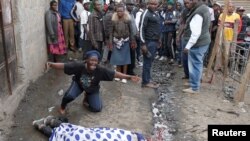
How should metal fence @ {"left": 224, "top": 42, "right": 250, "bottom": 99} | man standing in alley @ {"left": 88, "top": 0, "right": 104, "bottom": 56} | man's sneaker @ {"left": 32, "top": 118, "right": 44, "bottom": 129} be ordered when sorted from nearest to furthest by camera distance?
A: man's sneaker @ {"left": 32, "top": 118, "right": 44, "bottom": 129} < metal fence @ {"left": 224, "top": 42, "right": 250, "bottom": 99} < man standing in alley @ {"left": 88, "top": 0, "right": 104, "bottom": 56}

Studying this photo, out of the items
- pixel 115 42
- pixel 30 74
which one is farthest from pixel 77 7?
pixel 30 74

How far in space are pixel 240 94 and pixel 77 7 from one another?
4852mm

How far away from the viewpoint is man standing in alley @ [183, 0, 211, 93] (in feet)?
21.0

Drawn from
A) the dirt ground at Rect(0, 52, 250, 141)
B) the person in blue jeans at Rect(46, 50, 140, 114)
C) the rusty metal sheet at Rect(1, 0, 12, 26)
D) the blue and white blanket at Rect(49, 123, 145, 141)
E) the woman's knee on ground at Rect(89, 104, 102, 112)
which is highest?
the rusty metal sheet at Rect(1, 0, 12, 26)

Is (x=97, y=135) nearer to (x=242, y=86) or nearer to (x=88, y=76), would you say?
(x=88, y=76)

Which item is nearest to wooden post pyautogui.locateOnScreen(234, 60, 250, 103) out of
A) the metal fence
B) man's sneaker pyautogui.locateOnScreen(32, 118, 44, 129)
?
the metal fence

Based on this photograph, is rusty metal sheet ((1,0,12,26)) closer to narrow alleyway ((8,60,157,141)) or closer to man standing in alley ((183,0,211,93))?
narrow alleyway ((8,60,157,141))

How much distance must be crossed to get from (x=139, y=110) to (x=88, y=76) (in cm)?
122

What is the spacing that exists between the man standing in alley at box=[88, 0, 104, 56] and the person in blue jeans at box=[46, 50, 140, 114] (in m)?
2.11

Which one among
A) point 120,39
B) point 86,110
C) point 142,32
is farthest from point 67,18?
point 86,110

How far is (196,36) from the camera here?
6.43 meters

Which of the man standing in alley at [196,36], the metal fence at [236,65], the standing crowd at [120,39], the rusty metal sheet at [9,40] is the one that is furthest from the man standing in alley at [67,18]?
the metal fence at [236,65]

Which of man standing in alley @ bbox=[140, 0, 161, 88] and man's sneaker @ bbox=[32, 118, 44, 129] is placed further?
man standing in alley @ bbox=[140, 0, 161, 88]

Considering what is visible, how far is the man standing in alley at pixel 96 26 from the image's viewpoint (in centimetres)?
752
